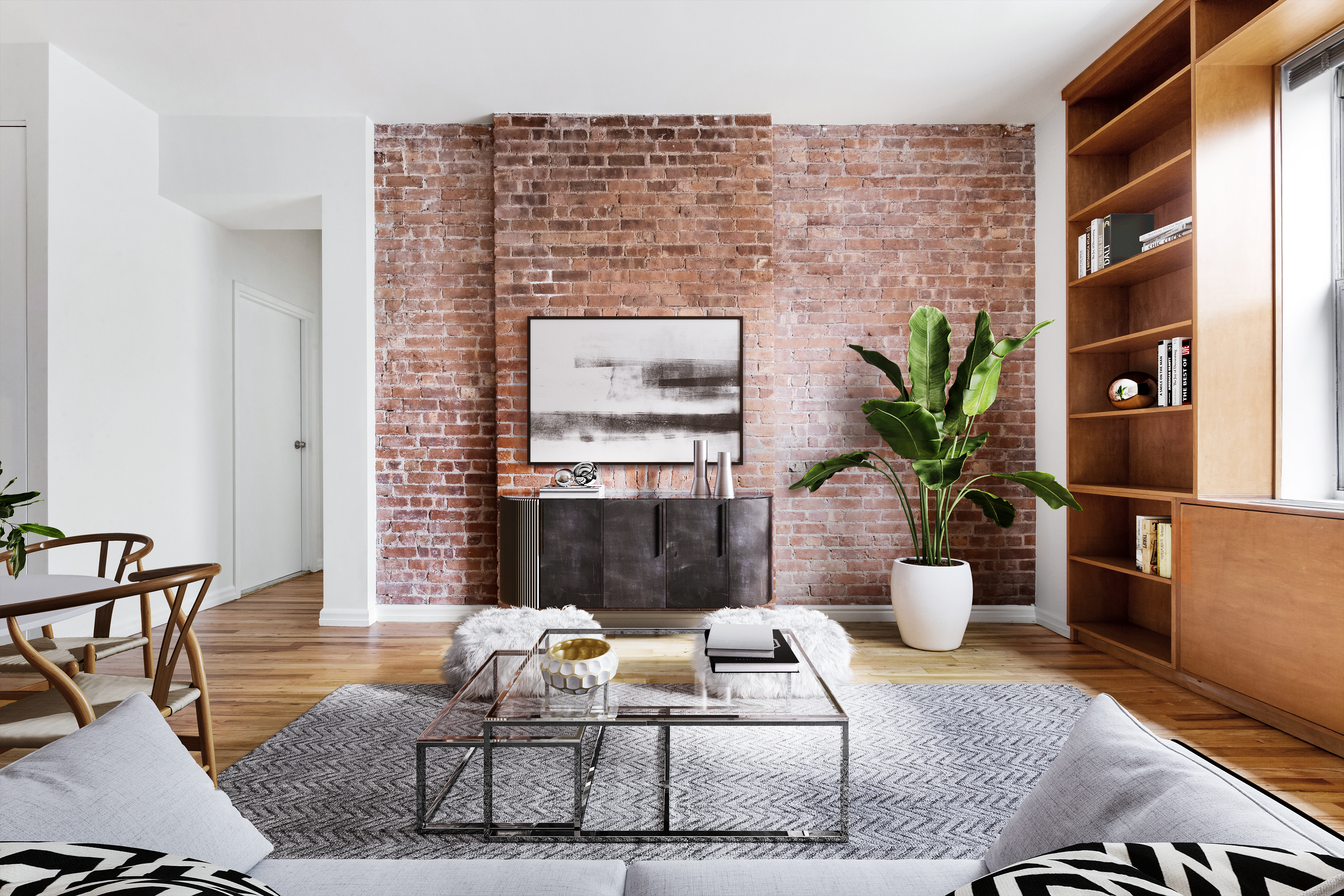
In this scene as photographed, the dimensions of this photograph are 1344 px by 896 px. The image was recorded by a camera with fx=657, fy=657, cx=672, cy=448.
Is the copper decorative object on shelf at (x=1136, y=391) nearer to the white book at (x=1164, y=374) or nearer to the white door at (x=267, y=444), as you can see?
the white book at (x=1164, y=374)

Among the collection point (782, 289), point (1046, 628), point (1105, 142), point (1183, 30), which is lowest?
point (1046, 628)

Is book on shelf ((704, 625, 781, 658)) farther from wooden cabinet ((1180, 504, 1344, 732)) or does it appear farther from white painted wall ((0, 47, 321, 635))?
white painted wall ((0, 47, 321, 635))

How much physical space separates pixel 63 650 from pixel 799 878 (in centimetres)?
245

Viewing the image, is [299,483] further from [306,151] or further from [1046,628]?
[1046,628]

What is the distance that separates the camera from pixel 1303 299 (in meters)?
2.78

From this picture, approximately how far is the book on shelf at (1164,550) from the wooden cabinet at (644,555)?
6.19 feet

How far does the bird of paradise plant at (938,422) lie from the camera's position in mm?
3404

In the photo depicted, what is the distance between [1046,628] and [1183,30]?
3.16 metres

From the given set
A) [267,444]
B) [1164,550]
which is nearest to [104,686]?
[267,444]

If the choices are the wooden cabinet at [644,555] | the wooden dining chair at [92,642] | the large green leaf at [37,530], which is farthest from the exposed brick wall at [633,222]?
the large green leaf at [37,530]

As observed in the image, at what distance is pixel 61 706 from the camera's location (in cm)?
171

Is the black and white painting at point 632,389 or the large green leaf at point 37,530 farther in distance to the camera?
the black and white painting at point 632,389

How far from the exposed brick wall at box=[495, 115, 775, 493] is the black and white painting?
8 centimetres

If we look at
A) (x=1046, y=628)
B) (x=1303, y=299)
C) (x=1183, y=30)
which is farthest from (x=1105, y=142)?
(x=1046, y=628)
